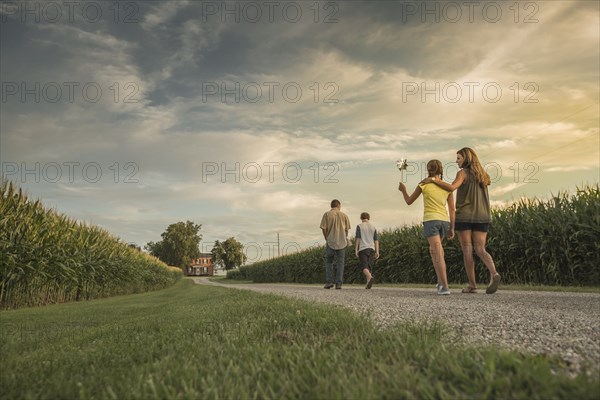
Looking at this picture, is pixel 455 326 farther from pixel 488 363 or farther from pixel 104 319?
pixel 104 319

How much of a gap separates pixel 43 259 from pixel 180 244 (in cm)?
9475

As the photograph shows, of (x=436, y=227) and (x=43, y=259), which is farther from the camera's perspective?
(x=43, y=259)

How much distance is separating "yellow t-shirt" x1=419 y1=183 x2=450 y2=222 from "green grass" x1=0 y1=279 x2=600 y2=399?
4.28 meters

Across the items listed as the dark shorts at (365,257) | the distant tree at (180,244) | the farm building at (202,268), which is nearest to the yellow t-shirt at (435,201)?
the dark shorts at (365,257)

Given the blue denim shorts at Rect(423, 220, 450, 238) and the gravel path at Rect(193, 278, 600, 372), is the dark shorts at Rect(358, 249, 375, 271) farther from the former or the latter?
the gravel path at Rect(193, 278, 600, 372)

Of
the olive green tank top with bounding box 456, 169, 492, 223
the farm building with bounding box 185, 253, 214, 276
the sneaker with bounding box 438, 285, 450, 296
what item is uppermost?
the olive green tank top with bounding box 456, 169, 492, 223

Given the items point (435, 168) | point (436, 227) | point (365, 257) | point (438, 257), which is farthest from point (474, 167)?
point (365, 257)

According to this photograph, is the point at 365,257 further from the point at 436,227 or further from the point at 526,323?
the point at 526,323

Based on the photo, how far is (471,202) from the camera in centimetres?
764

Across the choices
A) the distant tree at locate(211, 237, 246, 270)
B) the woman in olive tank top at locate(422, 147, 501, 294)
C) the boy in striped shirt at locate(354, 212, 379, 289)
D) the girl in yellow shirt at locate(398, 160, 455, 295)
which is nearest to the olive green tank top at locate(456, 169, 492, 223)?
the woman in olive tank top at locate(422, 147, 501, 294)

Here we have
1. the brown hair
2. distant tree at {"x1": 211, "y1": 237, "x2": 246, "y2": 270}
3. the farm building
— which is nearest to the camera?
the brown hair

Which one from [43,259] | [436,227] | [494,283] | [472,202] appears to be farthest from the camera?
[43,259]

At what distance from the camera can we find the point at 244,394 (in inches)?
85.8

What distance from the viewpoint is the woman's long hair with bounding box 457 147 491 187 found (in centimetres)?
766
